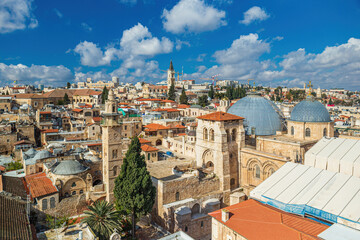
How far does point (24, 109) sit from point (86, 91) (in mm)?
32010

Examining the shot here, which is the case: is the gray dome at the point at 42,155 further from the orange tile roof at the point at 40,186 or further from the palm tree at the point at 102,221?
the palm tree at the point at 102,221

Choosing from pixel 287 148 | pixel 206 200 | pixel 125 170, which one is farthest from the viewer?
pixel 287 148

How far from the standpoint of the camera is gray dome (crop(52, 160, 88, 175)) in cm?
2533

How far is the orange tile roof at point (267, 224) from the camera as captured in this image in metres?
14.5

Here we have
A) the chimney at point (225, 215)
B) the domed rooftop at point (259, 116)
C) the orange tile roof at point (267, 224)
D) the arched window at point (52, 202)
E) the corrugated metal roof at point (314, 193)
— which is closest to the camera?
the orange tile roof at point (267, 224)

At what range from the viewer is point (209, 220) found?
23.6 m

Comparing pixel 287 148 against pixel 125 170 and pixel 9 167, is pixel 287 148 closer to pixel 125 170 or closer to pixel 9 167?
pixel 125 170

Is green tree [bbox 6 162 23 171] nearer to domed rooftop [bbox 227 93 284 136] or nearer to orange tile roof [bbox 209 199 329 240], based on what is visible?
orange tile roof [bbox 209 199 329 240]

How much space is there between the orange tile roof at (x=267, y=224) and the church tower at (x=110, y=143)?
1165cm

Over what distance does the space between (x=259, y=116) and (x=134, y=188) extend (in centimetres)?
1882

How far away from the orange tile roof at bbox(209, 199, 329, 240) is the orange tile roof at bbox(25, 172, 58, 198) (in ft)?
51.7

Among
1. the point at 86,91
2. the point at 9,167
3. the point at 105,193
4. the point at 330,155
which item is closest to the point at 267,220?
the point at 330,155

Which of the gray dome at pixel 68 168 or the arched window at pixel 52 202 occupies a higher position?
the gray dome at pixel 68 168

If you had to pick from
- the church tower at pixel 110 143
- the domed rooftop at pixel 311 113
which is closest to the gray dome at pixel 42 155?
the church tower at pixel 110 143
